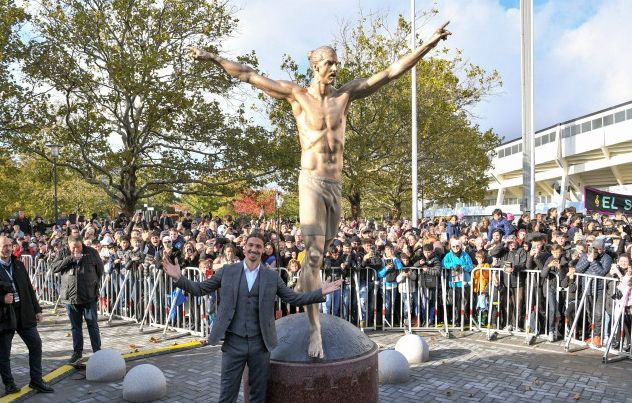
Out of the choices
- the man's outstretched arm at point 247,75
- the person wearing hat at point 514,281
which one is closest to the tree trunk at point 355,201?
the person wearing hat at point 514,281

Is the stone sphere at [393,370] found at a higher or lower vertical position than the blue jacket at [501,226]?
lower

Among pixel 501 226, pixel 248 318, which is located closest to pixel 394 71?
pixel 248 318

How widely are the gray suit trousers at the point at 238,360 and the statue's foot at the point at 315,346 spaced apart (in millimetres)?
453

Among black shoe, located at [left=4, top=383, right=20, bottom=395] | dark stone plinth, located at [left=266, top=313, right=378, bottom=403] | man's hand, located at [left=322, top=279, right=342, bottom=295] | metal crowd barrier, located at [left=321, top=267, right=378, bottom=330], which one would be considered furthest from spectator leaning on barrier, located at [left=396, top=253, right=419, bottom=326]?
black shoe, located at [left=4, top=383, right=20, bottom=395]

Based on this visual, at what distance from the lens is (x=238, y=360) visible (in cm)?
469

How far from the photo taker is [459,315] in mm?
10539

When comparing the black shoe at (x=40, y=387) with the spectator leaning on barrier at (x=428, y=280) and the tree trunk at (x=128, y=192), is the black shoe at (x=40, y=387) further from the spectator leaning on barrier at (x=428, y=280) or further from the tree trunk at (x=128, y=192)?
the tree trunk at (x=128, y=192)

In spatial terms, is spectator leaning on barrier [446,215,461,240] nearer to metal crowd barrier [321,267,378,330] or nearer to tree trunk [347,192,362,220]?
metal crowd barrier [321,267,378,330]

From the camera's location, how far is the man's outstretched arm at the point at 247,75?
5.00m

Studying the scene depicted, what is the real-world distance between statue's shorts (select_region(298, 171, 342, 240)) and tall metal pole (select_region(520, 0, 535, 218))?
18.6 metres

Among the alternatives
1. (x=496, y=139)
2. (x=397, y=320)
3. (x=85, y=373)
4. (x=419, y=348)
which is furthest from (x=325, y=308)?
(x=496, y=139)

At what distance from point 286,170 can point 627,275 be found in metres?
14.4

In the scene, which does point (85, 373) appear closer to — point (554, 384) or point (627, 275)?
point (554, 384)

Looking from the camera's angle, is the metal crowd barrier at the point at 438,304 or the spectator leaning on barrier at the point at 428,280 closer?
the metal crowd barrier at the point at 438,304
